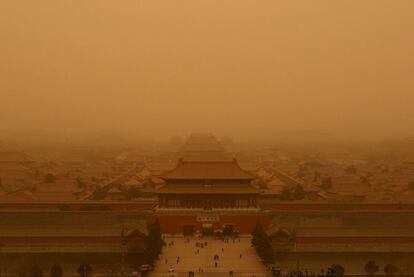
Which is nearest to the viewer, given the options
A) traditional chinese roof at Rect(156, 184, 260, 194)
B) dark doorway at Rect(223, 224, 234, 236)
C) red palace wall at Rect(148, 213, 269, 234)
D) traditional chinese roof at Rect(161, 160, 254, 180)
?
dark doorway at Rect(223, 224, 234, 236)

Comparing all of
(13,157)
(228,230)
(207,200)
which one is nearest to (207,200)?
(207,200)

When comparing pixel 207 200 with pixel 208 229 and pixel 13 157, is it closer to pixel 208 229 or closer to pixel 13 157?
pixel 208 229

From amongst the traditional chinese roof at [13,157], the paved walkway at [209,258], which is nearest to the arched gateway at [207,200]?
the paved walkway at [209,258]

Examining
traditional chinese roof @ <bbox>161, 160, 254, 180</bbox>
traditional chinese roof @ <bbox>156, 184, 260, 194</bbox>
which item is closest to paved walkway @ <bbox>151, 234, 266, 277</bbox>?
traditional chinese roof @ <bbox>156, 184, 260, 194</bbox>

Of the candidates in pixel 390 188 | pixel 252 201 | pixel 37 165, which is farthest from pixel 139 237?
pixel 37 165

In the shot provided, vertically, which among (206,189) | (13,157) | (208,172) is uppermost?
(13,157)

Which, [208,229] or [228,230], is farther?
[208,229]

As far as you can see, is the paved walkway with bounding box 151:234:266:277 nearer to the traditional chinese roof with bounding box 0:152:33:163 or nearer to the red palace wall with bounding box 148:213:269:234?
the red palace wall with bounding box 148:213:269:234
